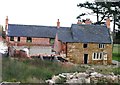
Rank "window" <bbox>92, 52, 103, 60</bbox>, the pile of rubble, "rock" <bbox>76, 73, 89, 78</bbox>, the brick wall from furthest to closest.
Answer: "window" <bbox>92, 52, 103, 60</bbox> < the brick wall < "rock" <bbox>76, 73, 89, 78</bbox> < the pile of rubble

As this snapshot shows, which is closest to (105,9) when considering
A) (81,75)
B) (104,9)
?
(104,9)

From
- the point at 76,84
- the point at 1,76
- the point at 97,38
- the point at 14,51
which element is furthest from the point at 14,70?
the point at 97,38

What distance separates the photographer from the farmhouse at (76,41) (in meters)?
16.0

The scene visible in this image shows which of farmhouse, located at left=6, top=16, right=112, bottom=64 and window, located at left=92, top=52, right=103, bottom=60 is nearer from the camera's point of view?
farmhouse, located at left=6, top=16, right=112, bottom=64

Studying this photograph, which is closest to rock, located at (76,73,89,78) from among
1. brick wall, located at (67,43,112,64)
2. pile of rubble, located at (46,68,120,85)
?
pile of rubble, located at (46,68,120,85)

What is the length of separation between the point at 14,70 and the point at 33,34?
950 centimetres

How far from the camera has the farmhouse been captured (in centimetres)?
1603

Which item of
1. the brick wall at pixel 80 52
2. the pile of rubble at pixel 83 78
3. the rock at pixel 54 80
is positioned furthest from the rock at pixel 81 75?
the brick wall at pixel 80 52

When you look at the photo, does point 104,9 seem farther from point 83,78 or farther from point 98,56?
point 83,78

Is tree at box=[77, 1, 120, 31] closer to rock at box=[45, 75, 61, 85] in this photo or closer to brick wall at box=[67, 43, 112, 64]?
brick wall at box=[67, 43, 112, 64]

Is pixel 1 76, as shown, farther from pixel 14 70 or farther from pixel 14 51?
pixel 14 51

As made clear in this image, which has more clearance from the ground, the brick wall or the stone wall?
the stone wall

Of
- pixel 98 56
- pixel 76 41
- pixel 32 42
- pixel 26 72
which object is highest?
pixel 76 41

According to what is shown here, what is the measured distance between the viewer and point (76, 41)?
16.0 meters
